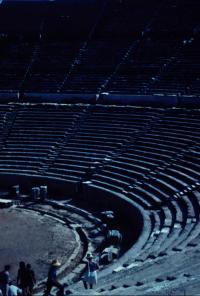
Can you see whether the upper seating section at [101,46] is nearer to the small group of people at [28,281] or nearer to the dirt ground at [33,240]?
the dirt ground at [33,240]

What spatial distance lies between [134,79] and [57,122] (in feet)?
18.1

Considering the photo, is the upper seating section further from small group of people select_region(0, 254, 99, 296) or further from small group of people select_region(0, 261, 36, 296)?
small group of people select_region(0, 261, 36, 296)

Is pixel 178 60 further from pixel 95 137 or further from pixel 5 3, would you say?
pixel 5 3

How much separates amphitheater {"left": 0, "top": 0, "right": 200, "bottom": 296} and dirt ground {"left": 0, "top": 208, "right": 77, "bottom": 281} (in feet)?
0.14

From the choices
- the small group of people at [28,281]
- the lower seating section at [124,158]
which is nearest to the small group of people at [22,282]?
the small group of people at [28,281]

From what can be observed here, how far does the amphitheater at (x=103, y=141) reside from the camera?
1599 centimetres

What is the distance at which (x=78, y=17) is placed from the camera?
38406 millimetres

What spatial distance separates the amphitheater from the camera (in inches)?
630

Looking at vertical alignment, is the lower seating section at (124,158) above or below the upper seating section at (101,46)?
below

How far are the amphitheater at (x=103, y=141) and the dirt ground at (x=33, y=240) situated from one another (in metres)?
0.04

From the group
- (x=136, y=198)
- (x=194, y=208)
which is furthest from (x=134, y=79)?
(x=194, y=208)

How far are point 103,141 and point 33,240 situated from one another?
8333 mm

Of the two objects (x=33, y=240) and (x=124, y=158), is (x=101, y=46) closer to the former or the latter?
(x=124, y=158)

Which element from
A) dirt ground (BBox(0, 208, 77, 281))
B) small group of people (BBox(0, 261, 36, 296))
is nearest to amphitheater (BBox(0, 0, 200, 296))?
dirt ground (BBox(0, 208, 77, 281))
